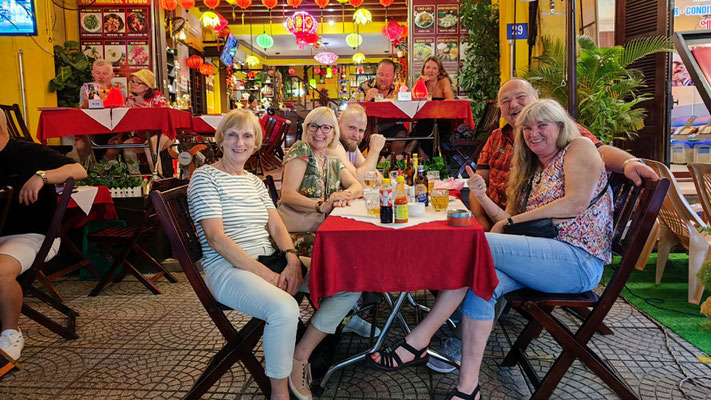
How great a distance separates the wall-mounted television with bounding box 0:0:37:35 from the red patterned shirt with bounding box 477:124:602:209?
6120 mm

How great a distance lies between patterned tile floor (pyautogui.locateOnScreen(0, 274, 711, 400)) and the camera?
2.15 m

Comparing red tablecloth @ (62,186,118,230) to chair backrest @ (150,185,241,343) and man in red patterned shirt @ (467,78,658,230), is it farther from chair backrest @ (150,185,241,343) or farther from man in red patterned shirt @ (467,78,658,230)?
man in red patterned shirt @ (467,78,658,230)

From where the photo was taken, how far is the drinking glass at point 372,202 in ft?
6.88

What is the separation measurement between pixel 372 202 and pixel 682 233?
2.47 metres

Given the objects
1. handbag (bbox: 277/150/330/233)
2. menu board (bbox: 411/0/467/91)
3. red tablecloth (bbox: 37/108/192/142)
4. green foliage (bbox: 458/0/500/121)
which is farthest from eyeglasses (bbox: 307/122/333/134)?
menu board (bbox: 411/0/467/91)

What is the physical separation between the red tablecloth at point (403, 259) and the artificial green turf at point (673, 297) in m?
1.43

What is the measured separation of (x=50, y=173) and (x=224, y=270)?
1478mm

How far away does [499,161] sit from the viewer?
3.01 meters

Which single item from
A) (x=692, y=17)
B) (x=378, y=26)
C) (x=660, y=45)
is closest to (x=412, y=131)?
(x=660, y=45)

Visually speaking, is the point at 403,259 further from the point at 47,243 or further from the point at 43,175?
the point at 43,175

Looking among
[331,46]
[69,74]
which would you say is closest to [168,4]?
[69,74]

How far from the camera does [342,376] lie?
2297 millimetres

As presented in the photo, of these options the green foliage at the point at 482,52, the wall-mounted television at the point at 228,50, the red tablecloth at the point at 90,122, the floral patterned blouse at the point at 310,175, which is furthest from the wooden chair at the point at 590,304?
the wall-mounted television at the point at 228,50

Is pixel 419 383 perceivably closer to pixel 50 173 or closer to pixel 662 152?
pixel 50 173
